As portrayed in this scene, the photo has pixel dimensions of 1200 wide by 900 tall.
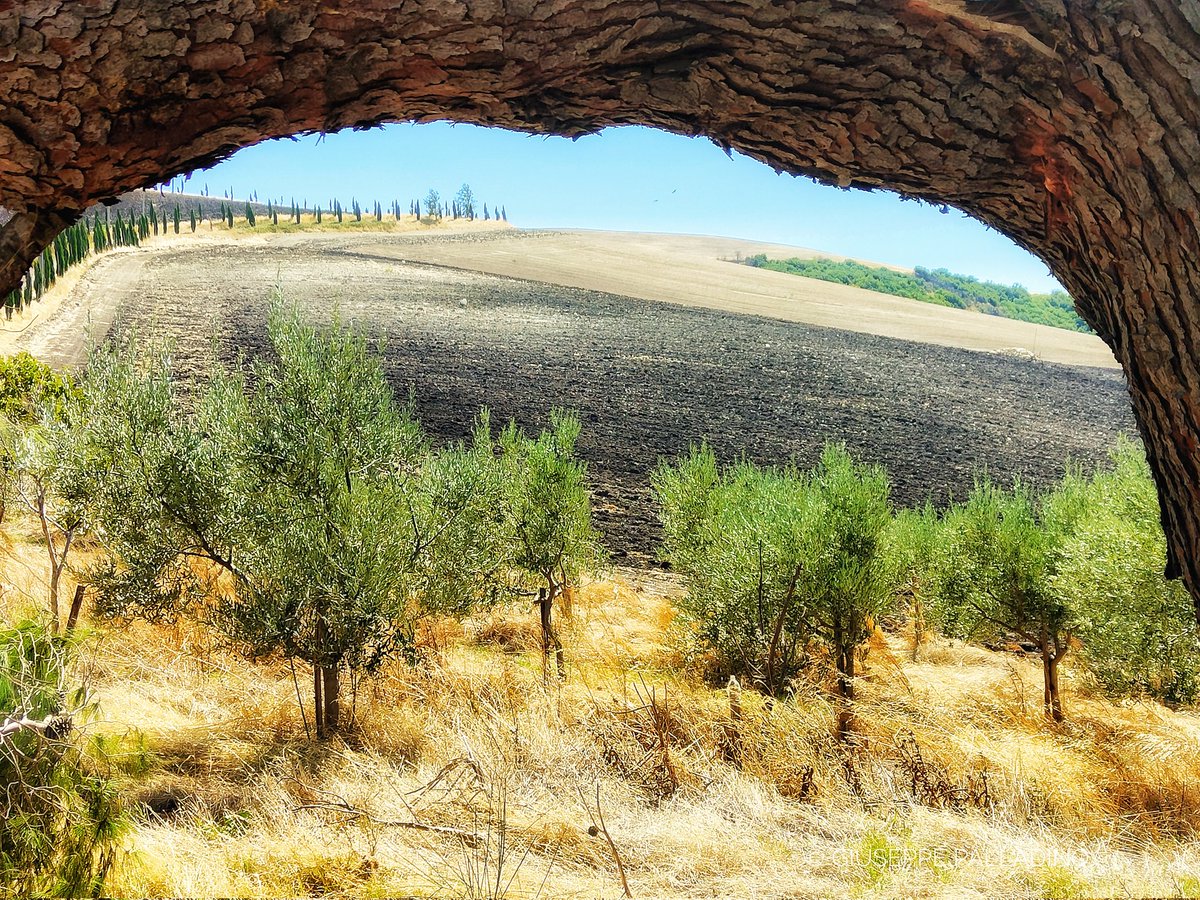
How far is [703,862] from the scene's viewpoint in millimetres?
4598

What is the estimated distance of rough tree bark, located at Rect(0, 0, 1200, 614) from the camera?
1.43 m

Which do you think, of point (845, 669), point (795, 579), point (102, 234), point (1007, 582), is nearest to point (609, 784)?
point (795, 579)

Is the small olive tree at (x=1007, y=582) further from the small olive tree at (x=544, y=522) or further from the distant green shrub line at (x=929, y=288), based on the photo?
the distant green shrub line at (x=929, y=288)

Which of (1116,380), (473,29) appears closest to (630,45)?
(473,29)

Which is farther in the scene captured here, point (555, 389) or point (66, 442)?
point (555, 389)

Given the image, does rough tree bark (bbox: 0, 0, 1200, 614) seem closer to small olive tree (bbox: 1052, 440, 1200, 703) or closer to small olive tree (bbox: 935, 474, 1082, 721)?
small olive tree (bbox: 1052, 440, 1200, 703)

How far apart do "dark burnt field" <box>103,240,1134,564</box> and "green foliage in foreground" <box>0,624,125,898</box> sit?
13.3 meters

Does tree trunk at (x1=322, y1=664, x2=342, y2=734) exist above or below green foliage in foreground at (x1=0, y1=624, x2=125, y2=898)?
below

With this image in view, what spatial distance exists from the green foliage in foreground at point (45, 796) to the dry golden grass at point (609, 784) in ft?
1.46

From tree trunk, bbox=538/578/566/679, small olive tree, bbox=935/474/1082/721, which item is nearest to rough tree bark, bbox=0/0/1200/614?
tree trunk, bbox=538/578/566/679

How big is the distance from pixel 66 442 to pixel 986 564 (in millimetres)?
11929

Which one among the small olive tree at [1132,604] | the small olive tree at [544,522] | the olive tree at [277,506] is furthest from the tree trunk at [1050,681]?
the olive tree at [277,506]

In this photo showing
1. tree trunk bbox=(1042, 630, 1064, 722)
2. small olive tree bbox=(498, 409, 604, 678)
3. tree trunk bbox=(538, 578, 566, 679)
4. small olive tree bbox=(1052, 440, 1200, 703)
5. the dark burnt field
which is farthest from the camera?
the dark burnt field

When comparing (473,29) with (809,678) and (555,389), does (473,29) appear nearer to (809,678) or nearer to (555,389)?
(809,678)
